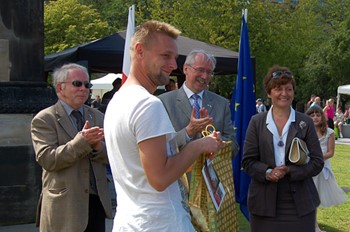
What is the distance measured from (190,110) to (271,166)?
82 cm

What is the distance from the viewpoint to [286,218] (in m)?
4.73

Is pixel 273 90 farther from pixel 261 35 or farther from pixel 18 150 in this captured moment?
pixel 261 35

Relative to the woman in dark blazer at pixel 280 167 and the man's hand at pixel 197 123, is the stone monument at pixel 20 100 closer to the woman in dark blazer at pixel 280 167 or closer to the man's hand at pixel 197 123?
the woman in dark blazer at pixel 280 167

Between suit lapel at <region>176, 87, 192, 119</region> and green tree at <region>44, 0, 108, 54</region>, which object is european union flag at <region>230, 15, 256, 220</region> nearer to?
suit lapel at <region>176, 87, 192, 119</region>

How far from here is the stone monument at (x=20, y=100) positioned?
7.23m

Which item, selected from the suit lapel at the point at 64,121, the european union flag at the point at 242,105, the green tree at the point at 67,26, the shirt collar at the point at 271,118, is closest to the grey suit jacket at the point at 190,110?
the shirt collar at the point at 271,118

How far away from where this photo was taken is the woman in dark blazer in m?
4.73

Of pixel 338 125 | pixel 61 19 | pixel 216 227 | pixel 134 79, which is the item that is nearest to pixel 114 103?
pixel 134 79

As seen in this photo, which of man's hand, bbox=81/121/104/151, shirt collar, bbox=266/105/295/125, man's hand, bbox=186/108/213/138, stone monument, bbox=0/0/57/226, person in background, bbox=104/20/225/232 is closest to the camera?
person in background, bbox=104/20/225/232

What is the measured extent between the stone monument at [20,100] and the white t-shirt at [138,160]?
468 cm

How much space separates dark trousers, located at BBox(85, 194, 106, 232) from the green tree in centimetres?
3244

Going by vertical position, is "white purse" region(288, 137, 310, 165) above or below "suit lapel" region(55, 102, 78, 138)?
below

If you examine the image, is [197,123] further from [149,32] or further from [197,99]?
[197,99]

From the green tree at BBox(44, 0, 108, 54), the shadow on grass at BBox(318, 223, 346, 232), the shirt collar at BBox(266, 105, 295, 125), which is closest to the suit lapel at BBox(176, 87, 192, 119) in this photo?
the shirt collar at BBox(266, 105, 295, 125)
